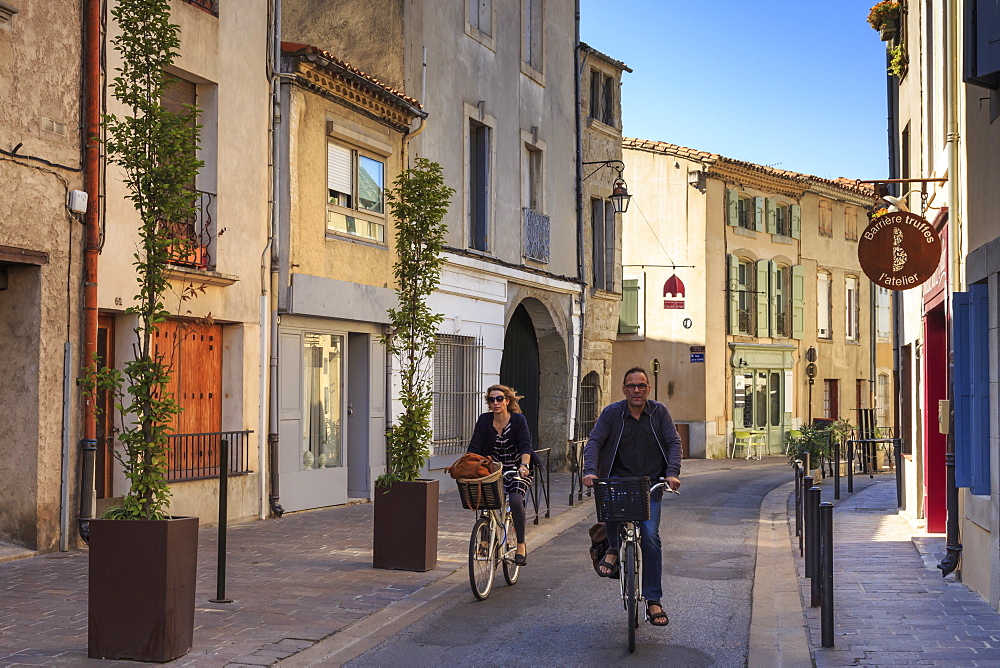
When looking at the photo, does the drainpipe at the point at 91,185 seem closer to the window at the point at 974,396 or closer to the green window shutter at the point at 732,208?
the window at the point at 974,396

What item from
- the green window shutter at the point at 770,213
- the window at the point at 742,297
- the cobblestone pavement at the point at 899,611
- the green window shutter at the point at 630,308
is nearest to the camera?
the cobblestone pavement at the point at 899,611

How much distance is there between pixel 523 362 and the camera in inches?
949

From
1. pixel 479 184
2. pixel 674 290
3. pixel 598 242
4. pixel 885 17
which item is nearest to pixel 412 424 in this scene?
pixel 885 17

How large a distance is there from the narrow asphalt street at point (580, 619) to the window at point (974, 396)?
6.58ft

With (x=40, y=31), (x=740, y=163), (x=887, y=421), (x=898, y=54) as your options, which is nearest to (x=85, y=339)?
(x=40, y=31)

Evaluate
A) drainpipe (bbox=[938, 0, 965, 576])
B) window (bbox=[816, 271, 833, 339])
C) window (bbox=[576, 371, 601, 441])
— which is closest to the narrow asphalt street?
drainpipe (bbox=[938, 0, 965, 576])

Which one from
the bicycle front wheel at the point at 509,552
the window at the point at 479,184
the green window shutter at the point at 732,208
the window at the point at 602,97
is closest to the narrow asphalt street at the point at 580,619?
the bicycle front wheel at the point at 509,552

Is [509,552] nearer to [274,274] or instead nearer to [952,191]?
[952,191]

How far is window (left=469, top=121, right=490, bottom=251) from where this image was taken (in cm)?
2066

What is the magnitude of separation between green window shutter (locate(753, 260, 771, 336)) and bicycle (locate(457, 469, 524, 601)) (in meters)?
28.2

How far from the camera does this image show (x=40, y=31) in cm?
1102

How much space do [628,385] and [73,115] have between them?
653cm

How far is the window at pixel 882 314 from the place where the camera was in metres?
42.6

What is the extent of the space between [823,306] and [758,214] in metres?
5.62
